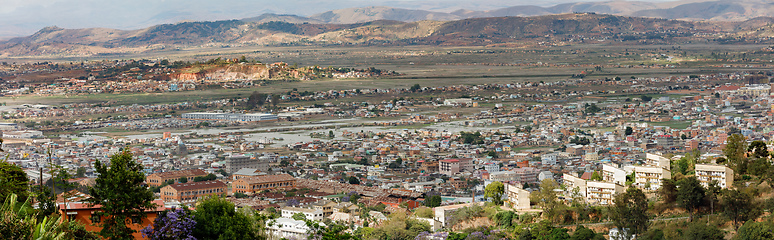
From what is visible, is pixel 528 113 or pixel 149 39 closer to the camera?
pixel 528 113

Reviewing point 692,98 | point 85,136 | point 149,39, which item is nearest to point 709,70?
point 692,98

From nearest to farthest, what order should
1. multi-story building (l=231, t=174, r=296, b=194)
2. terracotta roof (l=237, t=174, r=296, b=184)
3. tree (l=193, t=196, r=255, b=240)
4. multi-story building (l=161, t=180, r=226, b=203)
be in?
1. tree (l=193, t=196, r=255, b=240)
2. multi-story building (l=161, t=180, r=226, b=203)
3. multi-story building (l=231, t=174, r=296, b=194)
4. terracotta roof (l=237, t=174, r=296, b=184)

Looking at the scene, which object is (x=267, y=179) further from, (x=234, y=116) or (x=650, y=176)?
(x=234, y=116)

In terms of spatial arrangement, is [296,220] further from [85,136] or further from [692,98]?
[692,98]

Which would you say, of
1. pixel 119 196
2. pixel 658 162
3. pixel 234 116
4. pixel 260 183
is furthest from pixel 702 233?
pixel 234 116

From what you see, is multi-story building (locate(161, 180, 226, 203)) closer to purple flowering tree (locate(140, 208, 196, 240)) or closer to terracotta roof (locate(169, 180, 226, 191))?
terracotta roof (locate(169, 180, 226, 191))

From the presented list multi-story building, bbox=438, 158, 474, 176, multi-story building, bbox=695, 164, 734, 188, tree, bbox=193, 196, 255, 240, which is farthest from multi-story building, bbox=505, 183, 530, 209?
tree, bbox=193, 196, 255, 240
